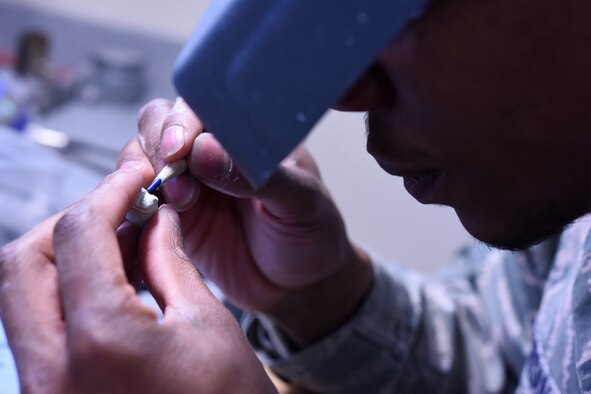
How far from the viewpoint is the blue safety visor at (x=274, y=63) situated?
0.32m

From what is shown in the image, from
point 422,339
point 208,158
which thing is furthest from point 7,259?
point 422,339

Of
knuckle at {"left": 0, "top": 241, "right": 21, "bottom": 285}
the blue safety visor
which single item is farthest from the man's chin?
knuckle at {"left": 0, "top": 241, "right": 21, "bottom": 285}

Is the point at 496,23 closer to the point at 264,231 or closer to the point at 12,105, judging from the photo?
the point at 264,231

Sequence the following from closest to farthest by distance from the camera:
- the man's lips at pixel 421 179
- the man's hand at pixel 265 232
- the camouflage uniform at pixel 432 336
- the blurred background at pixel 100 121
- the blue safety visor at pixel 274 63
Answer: the blue safety visor at pixel 274 63
the man's lips at pixel 421 179
the man's hand at pixel 265 232
the camouflage uniform at pixel 432 336
the blurred background at pixel 100 121

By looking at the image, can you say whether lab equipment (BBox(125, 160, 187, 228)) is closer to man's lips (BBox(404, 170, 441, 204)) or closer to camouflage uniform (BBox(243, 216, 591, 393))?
man's lips (BBox(404, 170, 441, 204))

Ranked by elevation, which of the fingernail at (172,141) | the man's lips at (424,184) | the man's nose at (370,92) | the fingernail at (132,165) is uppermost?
the man's nose at (370,92)

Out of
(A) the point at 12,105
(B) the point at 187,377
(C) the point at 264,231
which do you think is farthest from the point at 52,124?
(B) the point at 187,377

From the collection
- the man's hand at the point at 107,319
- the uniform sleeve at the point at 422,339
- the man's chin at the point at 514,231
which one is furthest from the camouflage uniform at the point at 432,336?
the man's hand at the point at 107,319

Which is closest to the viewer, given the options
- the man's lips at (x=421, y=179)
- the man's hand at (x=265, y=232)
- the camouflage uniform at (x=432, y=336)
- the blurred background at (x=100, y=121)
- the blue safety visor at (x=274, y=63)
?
the blue safety visor at (x=274, y=63)

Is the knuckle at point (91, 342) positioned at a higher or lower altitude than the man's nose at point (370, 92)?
lower

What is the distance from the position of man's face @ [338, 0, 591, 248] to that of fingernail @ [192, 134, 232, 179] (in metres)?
0.14

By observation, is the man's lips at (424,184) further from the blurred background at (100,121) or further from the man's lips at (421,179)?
the blurred background at (100,121)

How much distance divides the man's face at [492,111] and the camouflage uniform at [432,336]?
0.23 meters

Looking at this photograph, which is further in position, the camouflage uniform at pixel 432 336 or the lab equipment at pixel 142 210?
the camouflage uniform at pixel 432 336
